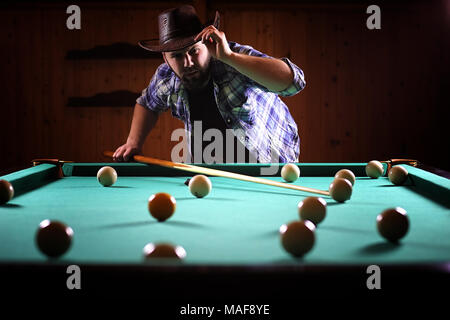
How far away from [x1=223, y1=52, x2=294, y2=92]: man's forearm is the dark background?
2.83 metres

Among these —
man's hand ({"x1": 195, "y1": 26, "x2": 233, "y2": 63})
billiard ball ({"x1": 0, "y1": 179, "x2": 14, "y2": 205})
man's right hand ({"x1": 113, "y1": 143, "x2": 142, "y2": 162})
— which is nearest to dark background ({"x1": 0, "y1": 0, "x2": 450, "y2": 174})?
man's right hand ({"x1": 113, "y1": 143, "x2": 142, "y2": 162})

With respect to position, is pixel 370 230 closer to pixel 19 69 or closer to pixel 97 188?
pixel 97 188

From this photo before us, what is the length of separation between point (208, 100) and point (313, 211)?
2.06m

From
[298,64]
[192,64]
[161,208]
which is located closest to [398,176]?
[161,208]

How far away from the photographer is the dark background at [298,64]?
531cm

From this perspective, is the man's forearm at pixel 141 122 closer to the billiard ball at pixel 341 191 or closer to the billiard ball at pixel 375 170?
the billiard ball at pixel 375 170

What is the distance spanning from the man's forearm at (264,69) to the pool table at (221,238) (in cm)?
47

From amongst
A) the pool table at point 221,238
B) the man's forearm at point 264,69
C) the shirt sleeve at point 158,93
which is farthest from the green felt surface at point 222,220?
the shirt sleeve at point 158,93

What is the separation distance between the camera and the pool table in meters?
0.77

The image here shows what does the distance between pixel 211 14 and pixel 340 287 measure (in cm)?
484

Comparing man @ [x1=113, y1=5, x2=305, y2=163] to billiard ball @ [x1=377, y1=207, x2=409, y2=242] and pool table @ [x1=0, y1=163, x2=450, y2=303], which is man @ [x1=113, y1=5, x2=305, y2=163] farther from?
billiard ball @ [x1=377, y1=207, x2=409, y2=242]

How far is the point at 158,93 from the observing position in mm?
3375

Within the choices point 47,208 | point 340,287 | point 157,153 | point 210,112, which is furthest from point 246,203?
point 157,153

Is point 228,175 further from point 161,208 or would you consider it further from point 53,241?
point 53,241
